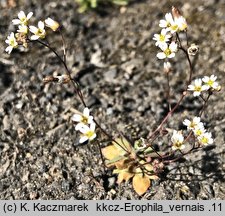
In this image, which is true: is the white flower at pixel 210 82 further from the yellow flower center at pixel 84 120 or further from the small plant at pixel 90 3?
the small plant at pixel 90 3

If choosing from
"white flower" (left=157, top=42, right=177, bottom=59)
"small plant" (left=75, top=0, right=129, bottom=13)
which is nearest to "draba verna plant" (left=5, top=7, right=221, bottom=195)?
"white flower" (left=157, top=42, right=177, bottom=59)

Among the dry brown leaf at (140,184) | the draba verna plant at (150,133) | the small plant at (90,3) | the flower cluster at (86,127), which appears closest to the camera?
the flower cluster at (86,127)

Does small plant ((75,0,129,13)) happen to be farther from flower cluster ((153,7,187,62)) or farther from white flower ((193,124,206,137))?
white flower ((193,124,206,137))

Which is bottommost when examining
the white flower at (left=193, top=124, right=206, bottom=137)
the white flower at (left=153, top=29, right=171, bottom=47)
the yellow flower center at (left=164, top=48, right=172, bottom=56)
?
the white flower at (left=193, top=124, right=206, bottom=137)

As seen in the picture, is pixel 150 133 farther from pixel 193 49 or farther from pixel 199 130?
pixel 193 49

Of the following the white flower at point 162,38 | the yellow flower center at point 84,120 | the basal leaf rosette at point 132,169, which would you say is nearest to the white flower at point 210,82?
the white flower at point 162,38

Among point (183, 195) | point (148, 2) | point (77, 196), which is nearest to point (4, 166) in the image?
point (77, 196)

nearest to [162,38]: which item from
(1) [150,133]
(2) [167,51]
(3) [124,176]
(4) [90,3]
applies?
(2) [167,51]

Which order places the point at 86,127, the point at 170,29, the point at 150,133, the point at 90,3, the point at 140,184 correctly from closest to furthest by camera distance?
the point at 86,127 → the point at 170,29 → the point at 140,184 → the point at 150,133 → the point at 90,3

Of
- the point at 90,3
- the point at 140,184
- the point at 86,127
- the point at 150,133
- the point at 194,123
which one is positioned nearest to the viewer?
the point at 86,127

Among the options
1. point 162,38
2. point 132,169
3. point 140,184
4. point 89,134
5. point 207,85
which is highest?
point 162,38

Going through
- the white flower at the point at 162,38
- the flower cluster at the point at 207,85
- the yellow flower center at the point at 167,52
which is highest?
the white flower at the point at 162,38
